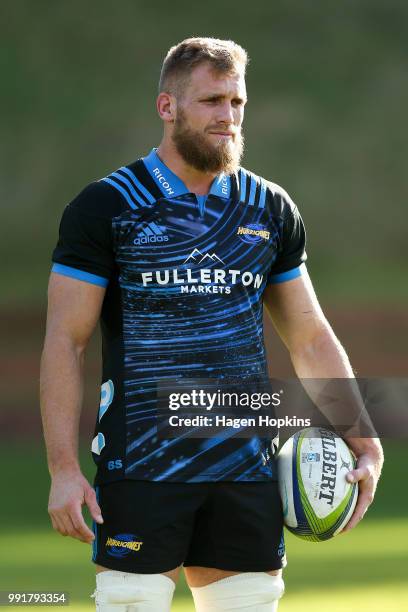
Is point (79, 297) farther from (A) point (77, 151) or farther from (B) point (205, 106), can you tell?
(A) point (77, 151)

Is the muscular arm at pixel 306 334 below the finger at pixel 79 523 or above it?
above

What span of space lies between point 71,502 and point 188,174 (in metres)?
1.03

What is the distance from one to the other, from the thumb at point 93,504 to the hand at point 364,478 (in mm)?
734

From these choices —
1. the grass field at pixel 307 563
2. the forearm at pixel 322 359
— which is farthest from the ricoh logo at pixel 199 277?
the grass field at pixel 307 563

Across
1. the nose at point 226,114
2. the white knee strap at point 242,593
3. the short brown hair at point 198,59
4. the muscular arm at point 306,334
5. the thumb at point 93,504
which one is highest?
the short brown hair at point 198,59

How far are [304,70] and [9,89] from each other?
4.41m

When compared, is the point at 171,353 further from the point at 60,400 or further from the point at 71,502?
the point at 71,502

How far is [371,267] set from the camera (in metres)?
19.3

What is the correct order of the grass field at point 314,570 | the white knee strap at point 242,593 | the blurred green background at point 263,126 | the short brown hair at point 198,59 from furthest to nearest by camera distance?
the blurred green background at point 263,126 → the grass field at point 314,570 → the short brown hair at point 198,59 → the white knee strap at point 242,593

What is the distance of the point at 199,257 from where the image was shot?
3.88m

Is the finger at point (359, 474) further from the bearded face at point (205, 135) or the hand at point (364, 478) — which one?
the bearded face at point (205, 135)

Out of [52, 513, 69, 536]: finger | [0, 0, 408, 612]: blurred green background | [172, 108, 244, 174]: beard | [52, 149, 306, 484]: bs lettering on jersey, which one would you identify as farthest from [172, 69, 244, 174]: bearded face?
[0, 0, 408, 612]: blurred green background

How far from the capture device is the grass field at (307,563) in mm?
6270

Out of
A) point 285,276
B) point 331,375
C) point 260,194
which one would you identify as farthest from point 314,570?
point 260,194
